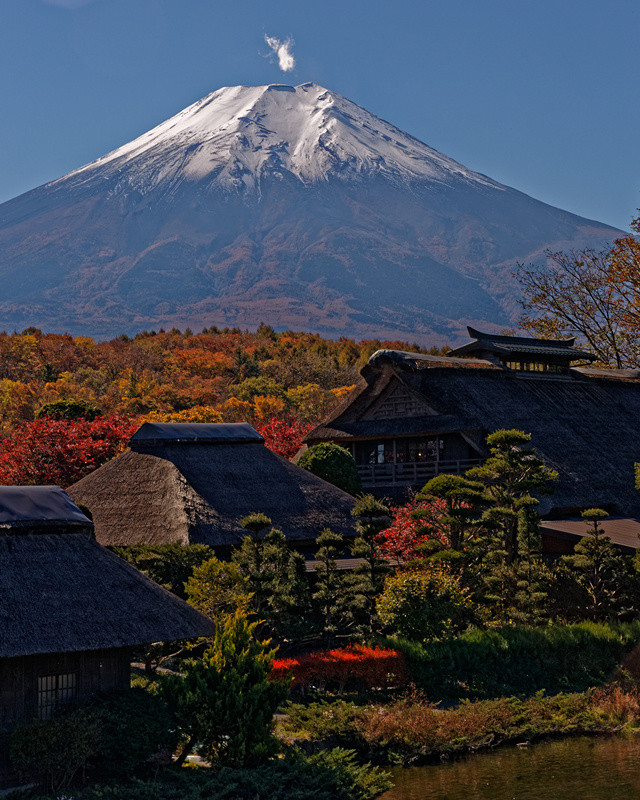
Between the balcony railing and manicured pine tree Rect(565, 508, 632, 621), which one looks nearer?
manicured pine tree Rect(565, 508, 632, 621)

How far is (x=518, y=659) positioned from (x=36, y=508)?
12.1 m

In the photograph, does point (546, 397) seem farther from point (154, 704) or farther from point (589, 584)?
point (154, 704)

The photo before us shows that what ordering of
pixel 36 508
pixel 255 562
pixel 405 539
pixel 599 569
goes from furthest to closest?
1. pixel 405 539
2. pixel 599 569
3. pixel 255 562
4. pixel 36 508

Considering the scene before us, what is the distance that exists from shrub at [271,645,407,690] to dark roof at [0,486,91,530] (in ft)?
19.3

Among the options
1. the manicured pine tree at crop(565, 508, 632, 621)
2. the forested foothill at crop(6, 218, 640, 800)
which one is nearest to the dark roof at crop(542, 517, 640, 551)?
the manicured pine tree at crop(565, 508, 632, 621)

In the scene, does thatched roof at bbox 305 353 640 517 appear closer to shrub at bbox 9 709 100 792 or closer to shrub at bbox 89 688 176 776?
shrub at bbox 89 688 176 776

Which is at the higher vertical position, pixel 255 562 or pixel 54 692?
pixel 255 562

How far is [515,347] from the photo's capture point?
148 feet

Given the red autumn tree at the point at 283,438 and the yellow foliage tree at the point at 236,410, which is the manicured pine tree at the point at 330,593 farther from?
the yellow foliage tree at the point at 236,410

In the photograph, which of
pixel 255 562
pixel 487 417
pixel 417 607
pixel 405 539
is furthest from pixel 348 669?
pixel 487 417

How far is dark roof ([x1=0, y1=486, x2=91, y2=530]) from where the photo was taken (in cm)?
1773

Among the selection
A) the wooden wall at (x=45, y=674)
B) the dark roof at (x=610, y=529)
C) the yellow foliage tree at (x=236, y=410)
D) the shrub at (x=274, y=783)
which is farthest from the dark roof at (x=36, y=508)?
the yellow foliage tree at (x=236, y=410)

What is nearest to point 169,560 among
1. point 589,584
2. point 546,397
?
point 589,584

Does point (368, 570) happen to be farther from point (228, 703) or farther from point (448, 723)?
point (228, 703)
